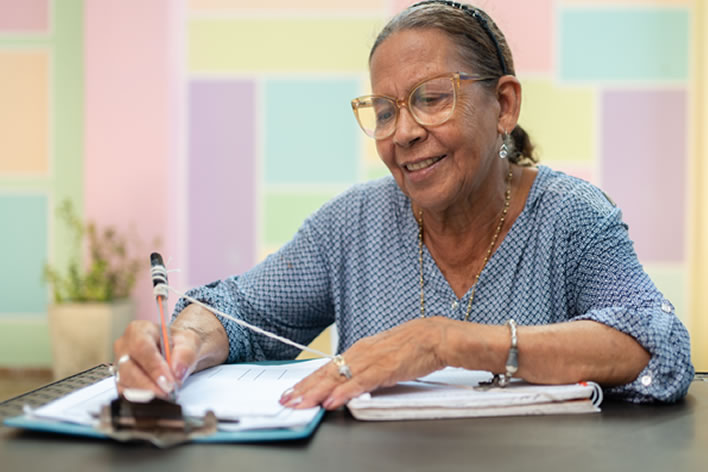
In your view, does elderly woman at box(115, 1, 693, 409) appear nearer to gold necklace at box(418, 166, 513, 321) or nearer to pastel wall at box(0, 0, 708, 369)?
gold necklace at box(418, 166, 513, 321)

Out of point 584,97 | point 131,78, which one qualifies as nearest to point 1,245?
point 131,78

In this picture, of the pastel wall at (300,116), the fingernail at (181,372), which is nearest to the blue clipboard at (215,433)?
the fingernail at (181,372)

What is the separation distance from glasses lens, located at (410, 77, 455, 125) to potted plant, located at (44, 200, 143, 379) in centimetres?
258

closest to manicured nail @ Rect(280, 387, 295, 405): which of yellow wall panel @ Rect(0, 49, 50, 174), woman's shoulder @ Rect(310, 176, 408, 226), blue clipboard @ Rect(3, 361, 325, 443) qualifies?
blue clipboard @ Rect(3, 361, 325, 443)

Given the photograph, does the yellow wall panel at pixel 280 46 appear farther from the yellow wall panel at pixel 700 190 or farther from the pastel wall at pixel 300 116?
the yellow wall panel at pixel 700 190

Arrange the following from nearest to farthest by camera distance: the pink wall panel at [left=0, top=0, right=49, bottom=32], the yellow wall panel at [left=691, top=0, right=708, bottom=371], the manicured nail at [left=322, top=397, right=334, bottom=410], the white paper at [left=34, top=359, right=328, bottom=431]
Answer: the white paper at [left=34, top=359, right=328, bottom=431]
the manicured nail at [left=322, top=397, right=334, bottom=410]
the yellow wall panel at [left=691, top=0, right=708, bottom=371]
the pink wall panel at [left=0, top=0, right=49, bottom=32]

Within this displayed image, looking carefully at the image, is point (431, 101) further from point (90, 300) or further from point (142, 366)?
point (90, 300)

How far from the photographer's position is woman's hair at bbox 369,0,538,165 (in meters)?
1.48

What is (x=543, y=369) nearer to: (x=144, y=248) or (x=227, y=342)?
(x=227, y=342)

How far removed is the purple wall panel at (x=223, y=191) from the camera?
3.86 meters

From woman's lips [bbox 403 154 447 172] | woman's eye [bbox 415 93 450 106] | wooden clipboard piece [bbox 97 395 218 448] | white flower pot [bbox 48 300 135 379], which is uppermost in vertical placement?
woman's eye [bbox 415 93 450 106]

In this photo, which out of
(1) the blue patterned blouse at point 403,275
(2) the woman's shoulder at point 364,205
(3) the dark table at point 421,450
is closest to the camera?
(3) the dark table at point 421,450

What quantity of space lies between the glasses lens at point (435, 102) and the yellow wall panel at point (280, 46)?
2.51m

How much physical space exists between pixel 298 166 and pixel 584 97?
1.58 metres
